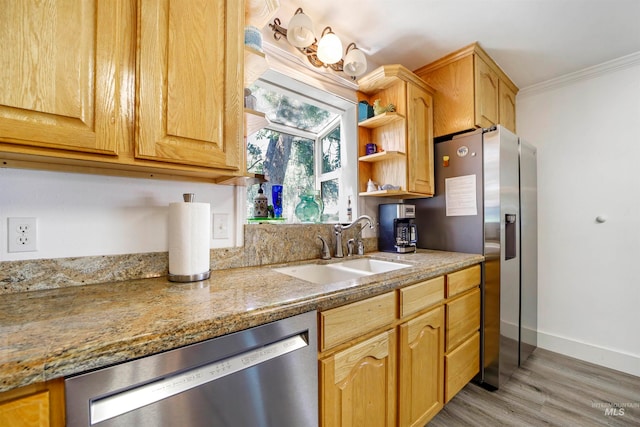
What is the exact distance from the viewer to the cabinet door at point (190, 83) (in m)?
0.86

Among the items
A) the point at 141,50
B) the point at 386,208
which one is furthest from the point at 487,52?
the point at 141,50

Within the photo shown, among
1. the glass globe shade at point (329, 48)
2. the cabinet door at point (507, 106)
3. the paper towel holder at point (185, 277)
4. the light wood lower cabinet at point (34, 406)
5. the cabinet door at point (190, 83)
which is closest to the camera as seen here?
the light wood lower cabinet at point (34, 406)

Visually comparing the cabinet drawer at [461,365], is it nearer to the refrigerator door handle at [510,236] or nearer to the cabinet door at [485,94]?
the refrigerator door handle at [510,236]

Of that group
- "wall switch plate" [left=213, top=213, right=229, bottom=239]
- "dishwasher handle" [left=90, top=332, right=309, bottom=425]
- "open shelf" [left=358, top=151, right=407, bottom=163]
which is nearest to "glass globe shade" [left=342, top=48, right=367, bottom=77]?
"open shelf" [left=358, top=151, right=407, bottom=163]

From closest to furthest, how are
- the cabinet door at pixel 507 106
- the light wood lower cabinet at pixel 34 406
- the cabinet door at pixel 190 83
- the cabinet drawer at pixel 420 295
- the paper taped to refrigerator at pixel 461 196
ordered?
the light wood lower cabinet at pixel 34 406 < the cabinet door at pixel 190 83 < the cabinet drawer at pixel 420 295 < the paper taped to refrigerator at pixel 461 196 < the cabinet door at pixel 507 106

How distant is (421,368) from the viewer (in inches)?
52.1

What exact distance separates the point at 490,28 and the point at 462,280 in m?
1.63

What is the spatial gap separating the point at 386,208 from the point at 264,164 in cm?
95

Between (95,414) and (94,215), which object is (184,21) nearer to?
(94,215)

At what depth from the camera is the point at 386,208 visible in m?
2.05

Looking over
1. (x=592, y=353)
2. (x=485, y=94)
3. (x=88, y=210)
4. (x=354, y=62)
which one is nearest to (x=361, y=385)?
(x=88, y=210)

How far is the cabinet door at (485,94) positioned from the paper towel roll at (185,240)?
6.36 ft

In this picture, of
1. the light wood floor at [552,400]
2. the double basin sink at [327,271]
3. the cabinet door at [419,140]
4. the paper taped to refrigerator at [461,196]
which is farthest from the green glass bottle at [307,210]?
the light wood floor at [552,400]

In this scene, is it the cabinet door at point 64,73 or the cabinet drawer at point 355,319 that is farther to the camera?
the cabinet drawer at point 355,319
